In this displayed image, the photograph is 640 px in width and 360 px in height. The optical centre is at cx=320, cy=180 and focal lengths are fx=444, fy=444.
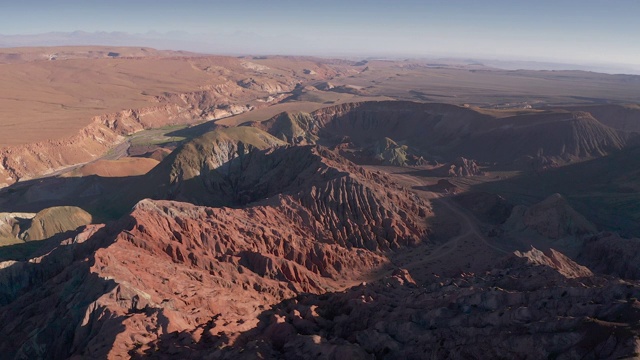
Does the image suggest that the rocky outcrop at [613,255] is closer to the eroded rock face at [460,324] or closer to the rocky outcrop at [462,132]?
the eroded rock face at [460,324]

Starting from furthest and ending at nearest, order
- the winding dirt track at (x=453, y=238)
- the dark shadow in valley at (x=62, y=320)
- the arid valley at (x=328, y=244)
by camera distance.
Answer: the winding dirt track at (x=453, y=238), the dark shadow in valley at (x=62, y=320), the arid valley at (x=328, y=244)

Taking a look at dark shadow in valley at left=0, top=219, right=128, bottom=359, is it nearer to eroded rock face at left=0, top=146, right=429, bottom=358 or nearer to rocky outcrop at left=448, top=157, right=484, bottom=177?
eroded rock face at left=0, top=146, right=429, bottom=358

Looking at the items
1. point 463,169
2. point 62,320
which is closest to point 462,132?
point 463,169

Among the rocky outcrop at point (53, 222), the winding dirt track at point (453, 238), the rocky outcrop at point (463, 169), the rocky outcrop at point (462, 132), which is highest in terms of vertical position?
the rocky outcrop at point (462, 132)

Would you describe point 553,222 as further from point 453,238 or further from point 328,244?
point 328,244

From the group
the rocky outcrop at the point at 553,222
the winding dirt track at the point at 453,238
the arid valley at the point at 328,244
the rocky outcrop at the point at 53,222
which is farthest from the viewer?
the rocky outcrop at the point at 53,222

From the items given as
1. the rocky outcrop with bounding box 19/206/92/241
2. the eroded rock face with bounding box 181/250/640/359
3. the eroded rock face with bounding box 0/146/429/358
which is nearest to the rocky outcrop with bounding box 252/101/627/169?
the eroded rock face with bounding box 0/146/429/358

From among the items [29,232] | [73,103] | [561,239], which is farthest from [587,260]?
[73,103]

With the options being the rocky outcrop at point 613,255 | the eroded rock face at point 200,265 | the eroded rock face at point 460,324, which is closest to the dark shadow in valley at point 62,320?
the eroded rock face at point 200,265

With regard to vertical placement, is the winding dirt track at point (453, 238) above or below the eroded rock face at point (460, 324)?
below

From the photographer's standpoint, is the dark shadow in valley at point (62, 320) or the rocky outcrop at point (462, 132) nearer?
the dark shadow in valley at point (62, 320)
